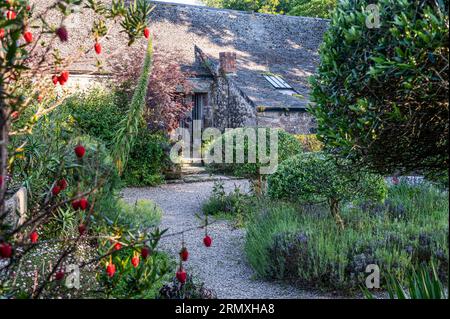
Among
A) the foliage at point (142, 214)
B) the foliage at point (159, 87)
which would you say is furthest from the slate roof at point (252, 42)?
the foliage at point (142, 214)

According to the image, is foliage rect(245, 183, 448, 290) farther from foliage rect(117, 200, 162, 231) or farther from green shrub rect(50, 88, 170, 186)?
green shrub rect(50, 88, 170, 186)

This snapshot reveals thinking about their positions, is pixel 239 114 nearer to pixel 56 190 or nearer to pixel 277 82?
pixel 277 82

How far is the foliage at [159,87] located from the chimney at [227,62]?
289cm

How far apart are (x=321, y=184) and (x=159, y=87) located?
8.20 metres

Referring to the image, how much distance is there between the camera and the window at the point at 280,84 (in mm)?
19027

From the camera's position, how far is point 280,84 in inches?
759

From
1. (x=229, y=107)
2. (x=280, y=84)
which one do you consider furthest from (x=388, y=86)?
(x=280, y=84)

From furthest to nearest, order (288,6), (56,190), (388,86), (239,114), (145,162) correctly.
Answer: (288,6), (239,114), (145,162), (388,86), (56,190)

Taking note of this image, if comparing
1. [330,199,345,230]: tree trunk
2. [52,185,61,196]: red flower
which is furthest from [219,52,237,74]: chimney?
[52,185,61,196]: red flower

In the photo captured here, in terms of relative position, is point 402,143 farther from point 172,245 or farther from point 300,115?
point 300,115

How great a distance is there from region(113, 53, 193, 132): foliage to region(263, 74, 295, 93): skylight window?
435cm

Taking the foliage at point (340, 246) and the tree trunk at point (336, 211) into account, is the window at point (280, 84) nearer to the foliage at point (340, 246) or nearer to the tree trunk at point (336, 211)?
the tree trunk at point (336, 211)

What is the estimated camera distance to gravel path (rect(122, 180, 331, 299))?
626cm
